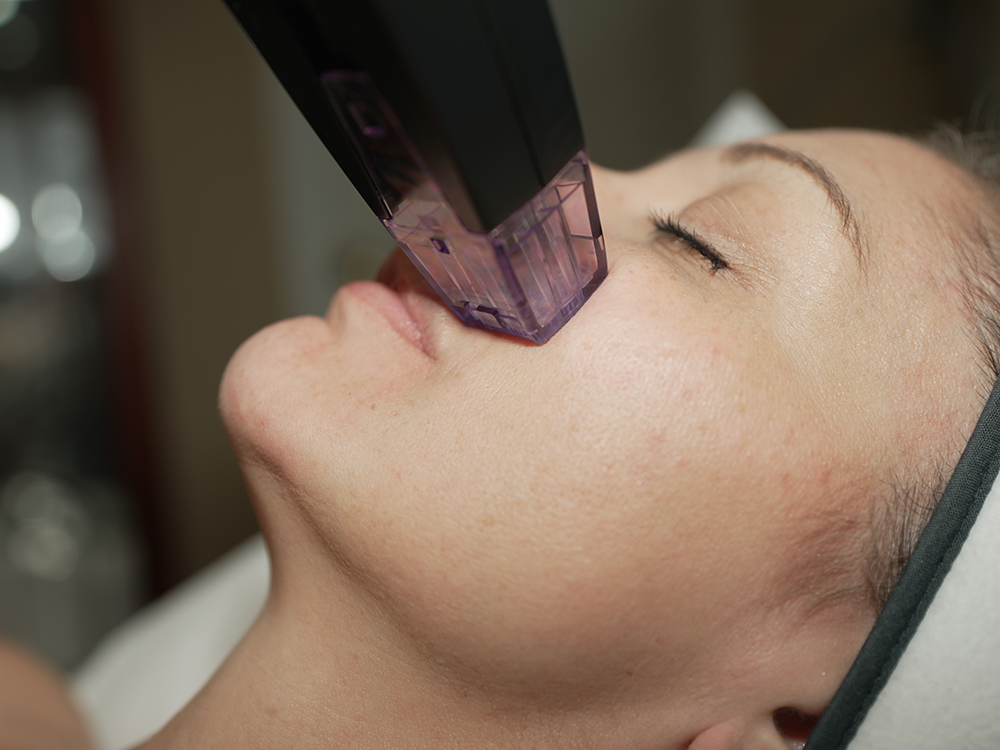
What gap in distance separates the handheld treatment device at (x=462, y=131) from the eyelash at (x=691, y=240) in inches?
4.1

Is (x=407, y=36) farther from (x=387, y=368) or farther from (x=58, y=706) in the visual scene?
(x=58, y=706)

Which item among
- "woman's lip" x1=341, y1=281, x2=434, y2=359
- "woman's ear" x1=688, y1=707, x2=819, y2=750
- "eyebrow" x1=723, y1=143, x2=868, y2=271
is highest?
"woman's lip" x1=341, y1=281, x2=434, y2=359

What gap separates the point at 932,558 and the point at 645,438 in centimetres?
29

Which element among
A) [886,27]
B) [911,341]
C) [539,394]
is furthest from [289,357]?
[886,27]

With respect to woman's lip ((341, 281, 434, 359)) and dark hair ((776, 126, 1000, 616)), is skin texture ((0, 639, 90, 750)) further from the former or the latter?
dark hair ((776, 126, 1000, 616))

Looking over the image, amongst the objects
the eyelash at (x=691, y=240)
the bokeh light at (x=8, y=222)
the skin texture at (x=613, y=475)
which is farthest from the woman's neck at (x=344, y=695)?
the bokeh light at (x=8, y=222)

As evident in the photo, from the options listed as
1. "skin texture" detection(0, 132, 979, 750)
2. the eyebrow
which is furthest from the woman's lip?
the eyebrow

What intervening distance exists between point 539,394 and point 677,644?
264 mm

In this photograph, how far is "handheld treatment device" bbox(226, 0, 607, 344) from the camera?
15.8 inches

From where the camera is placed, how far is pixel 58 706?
3.50 feet

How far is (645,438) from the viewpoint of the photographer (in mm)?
552

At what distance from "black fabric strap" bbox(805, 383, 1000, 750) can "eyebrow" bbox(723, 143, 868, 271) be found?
17 centimetres

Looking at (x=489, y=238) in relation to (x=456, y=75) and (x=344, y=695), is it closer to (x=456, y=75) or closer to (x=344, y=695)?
(x=456, y=75)

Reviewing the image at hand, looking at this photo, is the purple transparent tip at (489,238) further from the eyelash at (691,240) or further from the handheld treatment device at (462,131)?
the eyelash at (691,240)
